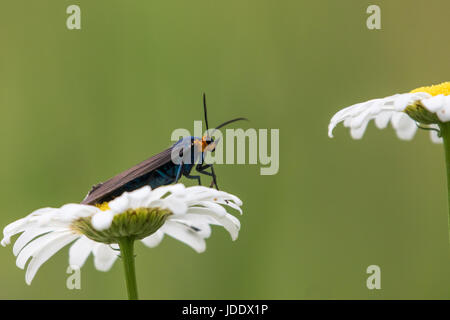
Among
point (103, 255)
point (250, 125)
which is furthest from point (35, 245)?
point (250, 125)

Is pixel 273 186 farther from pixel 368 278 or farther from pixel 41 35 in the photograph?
pixel 41 35

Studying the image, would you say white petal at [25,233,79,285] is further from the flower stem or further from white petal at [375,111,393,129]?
white petal at [375,111,393,129]

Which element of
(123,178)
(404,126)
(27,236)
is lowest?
(27,236)

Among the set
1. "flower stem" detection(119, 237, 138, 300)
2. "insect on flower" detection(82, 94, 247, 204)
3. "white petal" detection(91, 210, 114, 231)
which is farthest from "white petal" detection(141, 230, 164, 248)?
"white petal" detection(91, 210, 114, 231)

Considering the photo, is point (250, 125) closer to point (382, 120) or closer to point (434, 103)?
point (382, 120)

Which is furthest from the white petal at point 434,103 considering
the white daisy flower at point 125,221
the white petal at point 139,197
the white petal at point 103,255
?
the white petal at point 103,255

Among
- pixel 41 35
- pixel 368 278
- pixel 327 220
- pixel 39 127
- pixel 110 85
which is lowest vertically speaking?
pixel 368 278

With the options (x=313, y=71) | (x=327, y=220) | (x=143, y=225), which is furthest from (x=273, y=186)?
(x=143, y=225)
